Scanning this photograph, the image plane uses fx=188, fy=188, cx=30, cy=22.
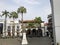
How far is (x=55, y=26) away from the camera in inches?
255

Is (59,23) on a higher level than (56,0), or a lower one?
lower

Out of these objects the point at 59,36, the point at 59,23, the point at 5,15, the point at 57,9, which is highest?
the point at 5,15

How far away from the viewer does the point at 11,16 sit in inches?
1699

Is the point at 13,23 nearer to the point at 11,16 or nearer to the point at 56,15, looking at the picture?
the point at 11,16

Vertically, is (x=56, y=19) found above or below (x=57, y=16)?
below

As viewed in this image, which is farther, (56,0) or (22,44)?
(22,44)

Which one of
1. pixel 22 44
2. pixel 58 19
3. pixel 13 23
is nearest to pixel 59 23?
pixel 58 19

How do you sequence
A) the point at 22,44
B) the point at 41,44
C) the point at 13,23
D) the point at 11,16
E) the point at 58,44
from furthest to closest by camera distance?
1. the point at 11,16
2. the point at 13,23
3. the point at 22,44
4. the point at 41,44
5. the point at 58,44

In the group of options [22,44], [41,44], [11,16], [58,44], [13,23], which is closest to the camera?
[58,44]

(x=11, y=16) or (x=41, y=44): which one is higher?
(x=11, y=16)

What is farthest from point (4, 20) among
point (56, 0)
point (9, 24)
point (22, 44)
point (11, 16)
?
point (56, 0)

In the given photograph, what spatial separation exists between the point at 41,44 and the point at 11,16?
3100 cm

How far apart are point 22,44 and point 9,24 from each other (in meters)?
23.2

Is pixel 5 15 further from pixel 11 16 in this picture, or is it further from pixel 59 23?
pixel 59 23
